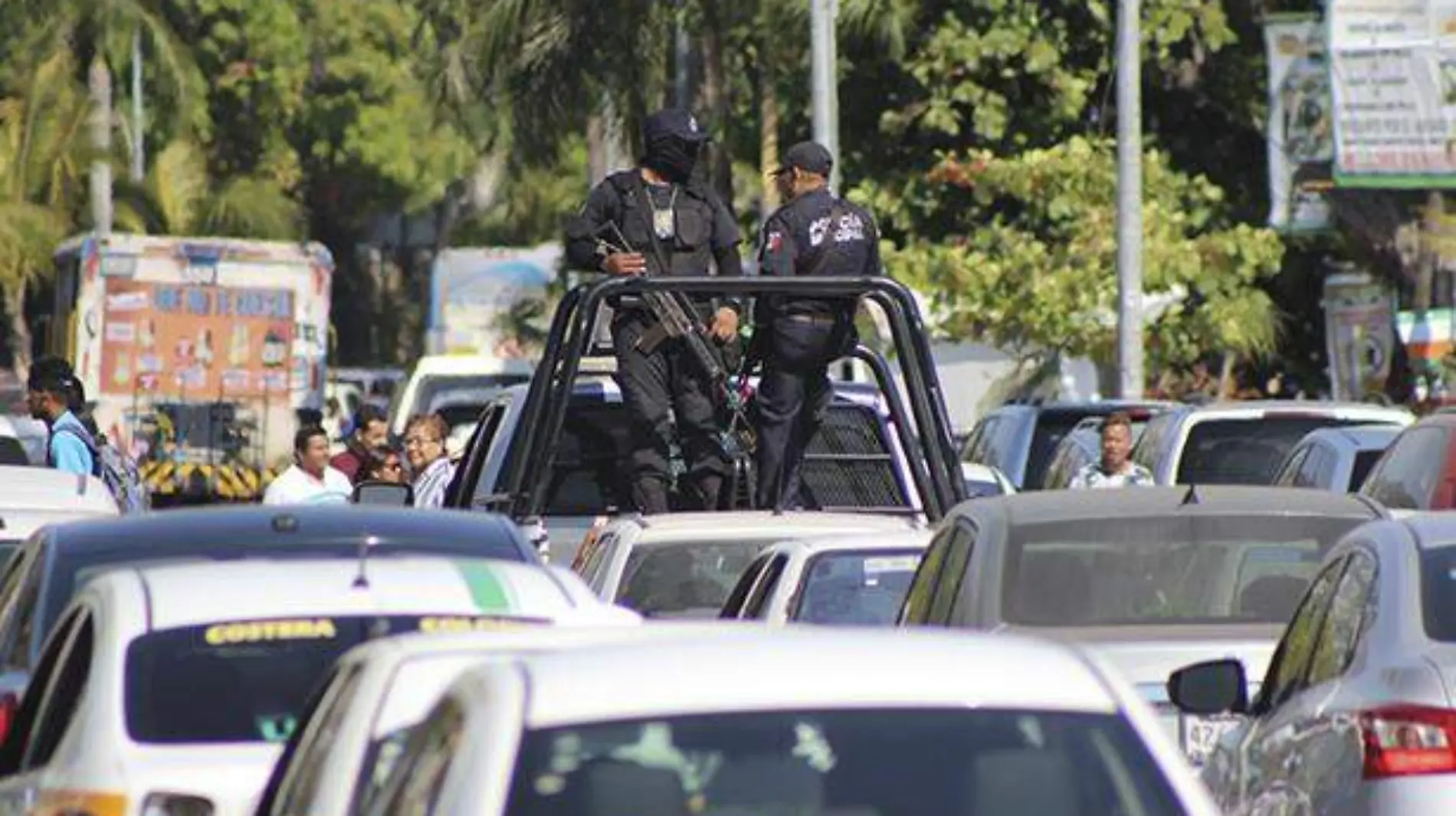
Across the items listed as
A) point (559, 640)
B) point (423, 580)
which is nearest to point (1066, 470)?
point (423, 580)

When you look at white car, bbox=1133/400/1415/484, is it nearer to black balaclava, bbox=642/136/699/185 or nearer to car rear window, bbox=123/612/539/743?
black balaclava, bbox=642/136/699/185

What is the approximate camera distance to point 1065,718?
19.5 ft

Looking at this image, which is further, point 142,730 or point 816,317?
point 816,317

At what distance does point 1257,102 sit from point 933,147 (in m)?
3.77

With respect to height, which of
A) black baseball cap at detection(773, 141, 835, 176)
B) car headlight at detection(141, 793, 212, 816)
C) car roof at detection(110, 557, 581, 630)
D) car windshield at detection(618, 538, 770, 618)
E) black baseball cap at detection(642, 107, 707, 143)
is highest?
car roof at detection(110, 557, 581, 630)

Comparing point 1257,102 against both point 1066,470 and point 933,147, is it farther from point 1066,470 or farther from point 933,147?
point 1066,470

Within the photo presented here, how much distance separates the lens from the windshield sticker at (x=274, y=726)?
8781 mm

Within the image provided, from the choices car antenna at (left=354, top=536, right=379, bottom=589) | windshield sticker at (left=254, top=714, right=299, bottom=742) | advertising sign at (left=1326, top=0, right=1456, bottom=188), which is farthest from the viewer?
advertising sign at (left=1326, top=0, right=1456, bottom=188)

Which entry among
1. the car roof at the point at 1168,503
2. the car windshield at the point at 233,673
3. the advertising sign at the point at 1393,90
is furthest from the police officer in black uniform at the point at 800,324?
the advertising sign at the point at 1393,90

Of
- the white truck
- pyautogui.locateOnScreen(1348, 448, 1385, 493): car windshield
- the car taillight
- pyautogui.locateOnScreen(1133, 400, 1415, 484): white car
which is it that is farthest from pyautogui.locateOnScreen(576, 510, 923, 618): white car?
the white truck

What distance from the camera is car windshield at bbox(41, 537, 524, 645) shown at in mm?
10181

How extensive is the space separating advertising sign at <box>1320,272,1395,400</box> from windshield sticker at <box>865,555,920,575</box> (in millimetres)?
22696

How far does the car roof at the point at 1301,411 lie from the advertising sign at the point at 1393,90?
17.9 meters

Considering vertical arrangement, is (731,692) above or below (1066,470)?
above
